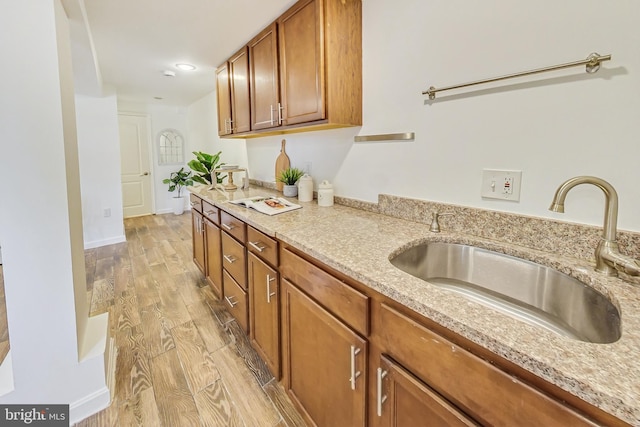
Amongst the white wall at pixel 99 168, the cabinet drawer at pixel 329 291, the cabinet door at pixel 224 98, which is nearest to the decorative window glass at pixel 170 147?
the white wall at pixel 99 168

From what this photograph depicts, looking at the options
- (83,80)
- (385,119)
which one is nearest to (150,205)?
(83,80)

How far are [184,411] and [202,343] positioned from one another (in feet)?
1.70

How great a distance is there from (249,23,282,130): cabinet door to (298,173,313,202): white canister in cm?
40

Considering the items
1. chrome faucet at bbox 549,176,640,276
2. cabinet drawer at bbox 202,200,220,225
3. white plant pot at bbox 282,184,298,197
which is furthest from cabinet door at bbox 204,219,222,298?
chrome faucet at bbox 549,176,640,276

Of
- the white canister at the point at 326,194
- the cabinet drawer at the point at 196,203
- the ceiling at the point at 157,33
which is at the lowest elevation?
the cabinet drawer at the point at 196,203

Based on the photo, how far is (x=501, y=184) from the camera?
112 cm

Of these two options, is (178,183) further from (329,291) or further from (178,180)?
(329,291)

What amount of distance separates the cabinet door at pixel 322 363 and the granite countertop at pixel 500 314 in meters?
0.22

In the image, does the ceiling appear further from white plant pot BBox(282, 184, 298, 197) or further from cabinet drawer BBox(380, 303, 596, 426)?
cabinet drawer BBox(380, 303, 596, 426)

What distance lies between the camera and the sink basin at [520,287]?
79 cm

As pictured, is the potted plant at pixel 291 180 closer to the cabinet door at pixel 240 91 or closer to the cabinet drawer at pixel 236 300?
the cabinet door at pixel 240 91

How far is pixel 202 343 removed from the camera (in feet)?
6.14

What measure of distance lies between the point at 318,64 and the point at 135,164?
5.09m

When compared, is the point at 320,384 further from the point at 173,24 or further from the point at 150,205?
the point at 150,205
